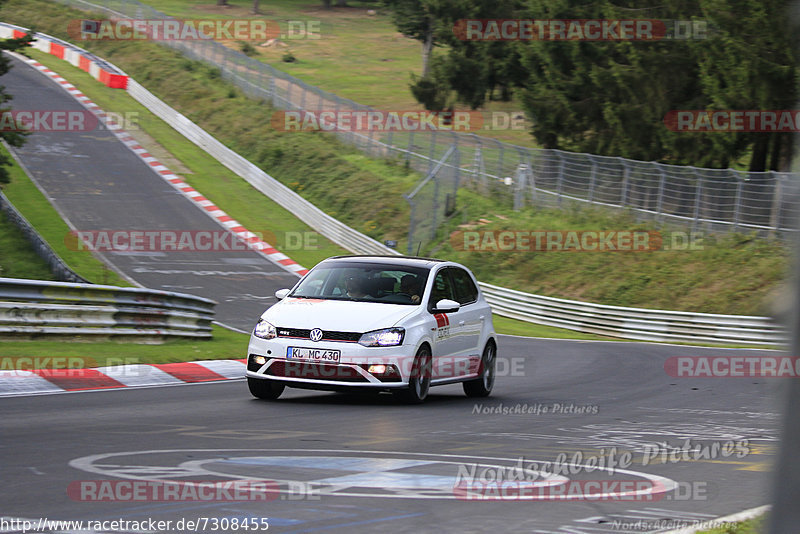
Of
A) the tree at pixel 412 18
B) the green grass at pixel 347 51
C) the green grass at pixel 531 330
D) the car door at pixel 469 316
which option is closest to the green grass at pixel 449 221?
the green grass at pixel 531 330

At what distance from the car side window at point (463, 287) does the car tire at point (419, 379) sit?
1.37 metres

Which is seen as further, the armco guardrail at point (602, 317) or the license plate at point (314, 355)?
the armco guardrail at point (602, 317)

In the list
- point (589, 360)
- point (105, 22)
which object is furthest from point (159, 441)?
point (105, 22)

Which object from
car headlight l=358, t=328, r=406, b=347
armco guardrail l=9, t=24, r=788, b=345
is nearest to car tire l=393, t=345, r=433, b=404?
car headlight l=358, t=328, r=406, b=347

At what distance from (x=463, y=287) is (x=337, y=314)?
7.85 ft

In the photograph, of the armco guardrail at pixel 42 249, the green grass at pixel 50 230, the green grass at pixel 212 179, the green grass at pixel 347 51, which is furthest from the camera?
the green grass at pixel 347 51

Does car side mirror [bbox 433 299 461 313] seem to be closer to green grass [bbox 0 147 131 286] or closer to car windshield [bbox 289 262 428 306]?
car windshield [bbox 289 262 428 306]

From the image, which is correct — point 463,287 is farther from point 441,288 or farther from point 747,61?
point 747,61

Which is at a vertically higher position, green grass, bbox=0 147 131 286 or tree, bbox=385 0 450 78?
tree, bbox=385 0 450 78

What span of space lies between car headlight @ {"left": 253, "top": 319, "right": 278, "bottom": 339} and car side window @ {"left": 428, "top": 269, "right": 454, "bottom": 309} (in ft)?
5.83

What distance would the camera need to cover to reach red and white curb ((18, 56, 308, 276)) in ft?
113

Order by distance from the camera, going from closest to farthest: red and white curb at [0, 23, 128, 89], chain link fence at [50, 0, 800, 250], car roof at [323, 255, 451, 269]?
car roof at [323, 255, 451, 269] → chain link fence at [50, 0, 800, 250] → red and white curb at [0, 23, 128, 89]

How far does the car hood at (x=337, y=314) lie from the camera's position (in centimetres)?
1117

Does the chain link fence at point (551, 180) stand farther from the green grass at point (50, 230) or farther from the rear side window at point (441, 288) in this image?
the rear side window at point (441, 288)
